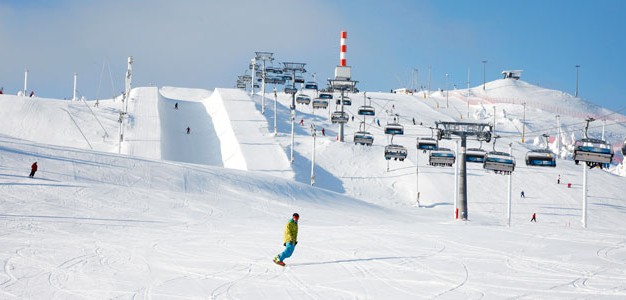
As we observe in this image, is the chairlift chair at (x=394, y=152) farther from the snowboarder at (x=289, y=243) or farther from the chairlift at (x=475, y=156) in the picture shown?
the snowboarder at (x=289, y=243)

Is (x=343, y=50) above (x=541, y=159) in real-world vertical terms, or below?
above

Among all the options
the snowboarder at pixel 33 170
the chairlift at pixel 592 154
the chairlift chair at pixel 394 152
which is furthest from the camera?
the chairlift chair at pixel 394 152

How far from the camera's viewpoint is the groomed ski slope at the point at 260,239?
12406mm

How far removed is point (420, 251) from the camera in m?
17.5

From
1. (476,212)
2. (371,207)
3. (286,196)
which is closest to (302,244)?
(286,196)

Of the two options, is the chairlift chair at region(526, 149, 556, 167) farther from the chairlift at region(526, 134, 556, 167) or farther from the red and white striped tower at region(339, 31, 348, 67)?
the red and white striped tower at region(339, 31, 348, 67)

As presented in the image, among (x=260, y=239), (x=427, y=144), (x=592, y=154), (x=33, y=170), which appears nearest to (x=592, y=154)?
(x=592, y=154)

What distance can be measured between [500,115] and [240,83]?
1704 inches

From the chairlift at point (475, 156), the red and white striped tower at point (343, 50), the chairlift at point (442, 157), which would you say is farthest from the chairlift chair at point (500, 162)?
the red and white striped tower at point (343, 50)

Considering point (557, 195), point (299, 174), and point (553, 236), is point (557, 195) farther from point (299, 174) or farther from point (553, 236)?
point (553, 236)

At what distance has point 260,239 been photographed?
2003 cm

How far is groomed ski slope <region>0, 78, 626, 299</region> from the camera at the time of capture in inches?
488

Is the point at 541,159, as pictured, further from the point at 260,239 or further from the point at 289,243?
the point at 289,243

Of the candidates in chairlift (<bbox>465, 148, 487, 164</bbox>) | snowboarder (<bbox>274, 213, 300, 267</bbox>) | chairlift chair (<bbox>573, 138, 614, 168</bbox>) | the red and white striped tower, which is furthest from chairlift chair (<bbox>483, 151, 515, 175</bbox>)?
the red and white striped tower
